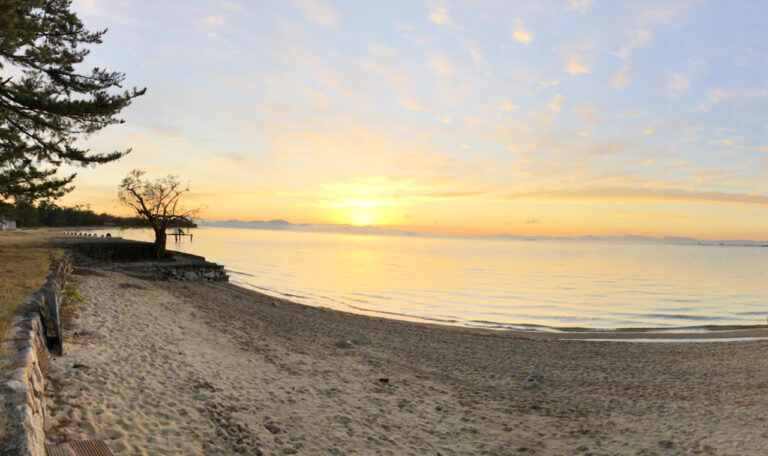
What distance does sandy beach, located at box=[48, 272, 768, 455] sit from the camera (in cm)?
726

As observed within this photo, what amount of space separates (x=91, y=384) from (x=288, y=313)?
1502cm

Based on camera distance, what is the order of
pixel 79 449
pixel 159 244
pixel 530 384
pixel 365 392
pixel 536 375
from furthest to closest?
pixel 159 244
pixel 536 375
pixel 530 384
pixel 365 392
pixel 79 449

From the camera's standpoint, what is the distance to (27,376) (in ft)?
17.7

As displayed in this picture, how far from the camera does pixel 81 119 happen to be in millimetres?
16516

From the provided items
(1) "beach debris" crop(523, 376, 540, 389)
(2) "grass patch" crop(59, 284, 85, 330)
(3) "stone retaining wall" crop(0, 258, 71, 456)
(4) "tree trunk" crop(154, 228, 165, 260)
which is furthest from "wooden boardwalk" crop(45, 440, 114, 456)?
(4) "tree trunk" crop(154, 228, 165, 260)

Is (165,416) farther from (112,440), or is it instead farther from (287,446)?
(287,446)

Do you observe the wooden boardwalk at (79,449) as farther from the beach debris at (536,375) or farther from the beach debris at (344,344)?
the beach debris at (536,375)

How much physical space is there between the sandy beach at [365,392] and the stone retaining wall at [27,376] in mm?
473

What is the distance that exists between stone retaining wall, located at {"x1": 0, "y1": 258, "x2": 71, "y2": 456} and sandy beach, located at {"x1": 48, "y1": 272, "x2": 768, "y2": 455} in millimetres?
473

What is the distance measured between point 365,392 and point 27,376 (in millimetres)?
7362

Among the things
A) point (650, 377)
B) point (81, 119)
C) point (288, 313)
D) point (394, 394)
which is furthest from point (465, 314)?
point (81, 119)

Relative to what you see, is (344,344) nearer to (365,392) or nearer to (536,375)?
(365,392)

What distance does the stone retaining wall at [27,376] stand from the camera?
410 centimetres

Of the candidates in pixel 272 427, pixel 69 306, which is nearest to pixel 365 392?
pixel 272 427
